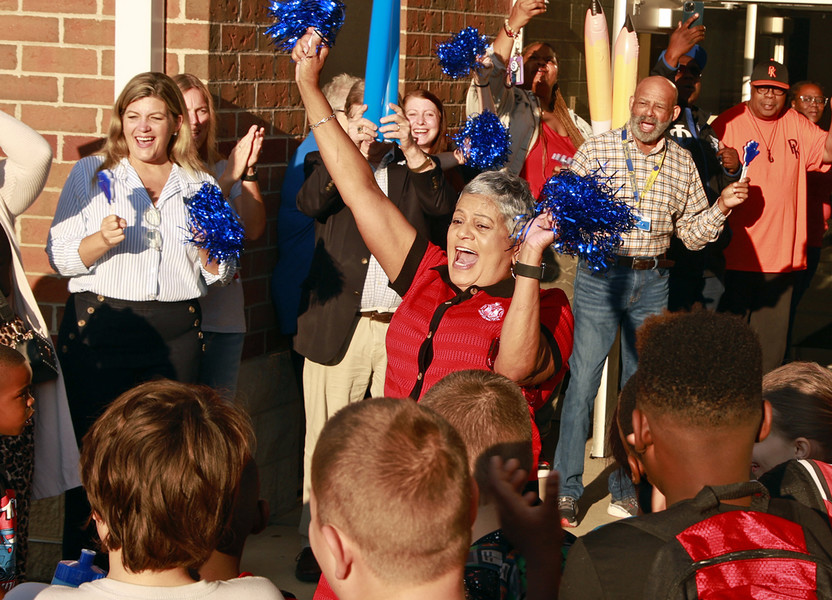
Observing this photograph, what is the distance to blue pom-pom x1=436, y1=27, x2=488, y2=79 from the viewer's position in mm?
5148

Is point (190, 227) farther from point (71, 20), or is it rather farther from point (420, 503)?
point (420, 503)

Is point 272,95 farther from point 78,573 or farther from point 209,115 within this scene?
point 78,573

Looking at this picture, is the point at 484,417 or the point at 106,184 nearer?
the point at 484,417

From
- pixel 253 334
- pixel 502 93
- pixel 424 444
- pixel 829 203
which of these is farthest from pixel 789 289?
pixel 424 444

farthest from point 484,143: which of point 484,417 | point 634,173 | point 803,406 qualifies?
point 484,417

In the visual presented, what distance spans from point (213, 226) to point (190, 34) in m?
1.25

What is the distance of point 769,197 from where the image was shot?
244 inches

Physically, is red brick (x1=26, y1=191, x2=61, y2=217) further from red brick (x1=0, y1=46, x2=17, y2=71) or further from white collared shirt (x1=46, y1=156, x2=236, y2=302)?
white collared shirt (x1=46, y1=156, x2=236, y2=302)

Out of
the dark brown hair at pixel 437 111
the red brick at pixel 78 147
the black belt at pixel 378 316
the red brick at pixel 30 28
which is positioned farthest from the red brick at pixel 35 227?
the dark brown hair at pixel 437 111

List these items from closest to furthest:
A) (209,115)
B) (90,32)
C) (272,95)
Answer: (209,115), (90,32), (272,95)

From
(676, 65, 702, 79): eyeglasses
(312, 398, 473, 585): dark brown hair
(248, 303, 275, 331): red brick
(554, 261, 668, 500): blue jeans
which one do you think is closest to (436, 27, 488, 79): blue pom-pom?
(554, 261, 668, 500): blue jeans

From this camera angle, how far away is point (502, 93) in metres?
5.58

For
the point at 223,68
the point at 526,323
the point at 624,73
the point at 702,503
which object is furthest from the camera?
the point at 624,73

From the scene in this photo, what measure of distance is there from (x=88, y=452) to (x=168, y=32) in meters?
2.91
